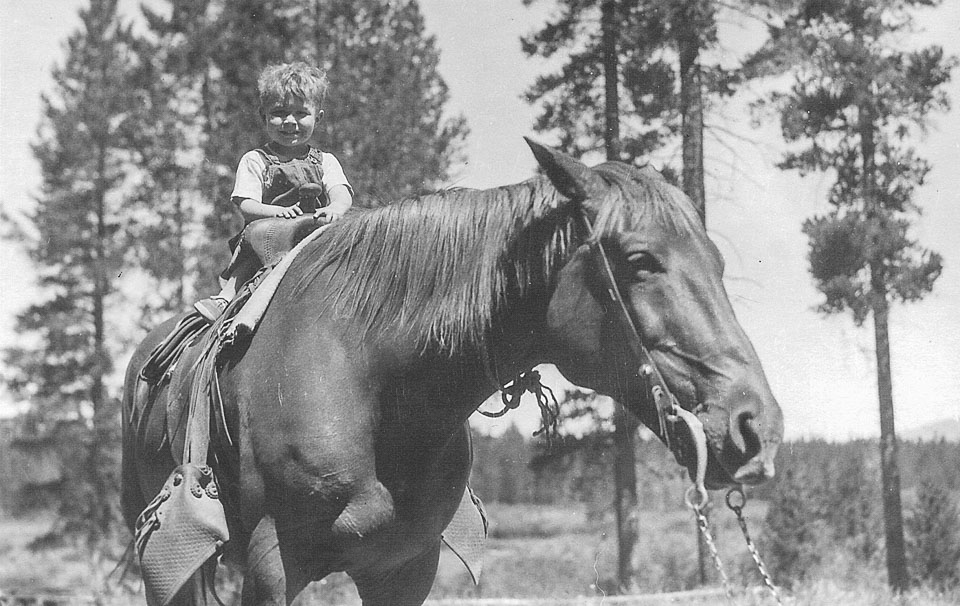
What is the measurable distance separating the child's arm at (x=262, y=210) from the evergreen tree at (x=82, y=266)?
74.2 ft

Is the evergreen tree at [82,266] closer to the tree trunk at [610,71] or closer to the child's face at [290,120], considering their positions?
the tree trunk at [610,71]

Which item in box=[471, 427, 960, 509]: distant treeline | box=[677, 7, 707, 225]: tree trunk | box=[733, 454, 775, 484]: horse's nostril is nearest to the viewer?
box=[733, 454, 775, 484]: horse's nostril

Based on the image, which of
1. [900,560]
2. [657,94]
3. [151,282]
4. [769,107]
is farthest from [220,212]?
[900,560]

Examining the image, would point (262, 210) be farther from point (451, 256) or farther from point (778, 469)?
point (778, 469)

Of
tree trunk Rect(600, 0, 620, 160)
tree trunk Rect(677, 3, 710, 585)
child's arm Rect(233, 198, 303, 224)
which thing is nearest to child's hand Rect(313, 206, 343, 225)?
child's arm Rect(233, 198, 303, 224)

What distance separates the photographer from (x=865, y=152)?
17.4 meters

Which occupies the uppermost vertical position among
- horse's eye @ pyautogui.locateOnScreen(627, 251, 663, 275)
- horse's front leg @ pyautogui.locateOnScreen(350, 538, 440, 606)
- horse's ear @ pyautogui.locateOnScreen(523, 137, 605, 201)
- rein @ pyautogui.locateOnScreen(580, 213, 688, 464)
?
horse's ear @ pyautogui.locateOnScreen(523, 137, 605, 201)

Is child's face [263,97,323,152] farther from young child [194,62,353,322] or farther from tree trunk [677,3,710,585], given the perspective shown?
tree trunk [677,3,710,585]

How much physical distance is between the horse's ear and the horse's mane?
7cm

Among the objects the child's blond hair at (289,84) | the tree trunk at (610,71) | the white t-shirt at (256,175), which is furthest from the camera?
the tree trunk at (610,71)

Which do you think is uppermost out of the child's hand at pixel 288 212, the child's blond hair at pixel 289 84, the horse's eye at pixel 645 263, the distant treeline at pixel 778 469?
the child's blond hair at pixel 289 84

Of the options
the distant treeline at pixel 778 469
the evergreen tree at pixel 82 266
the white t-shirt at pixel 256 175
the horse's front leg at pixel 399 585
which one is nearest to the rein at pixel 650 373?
the horse's front leg at pixel 399 585

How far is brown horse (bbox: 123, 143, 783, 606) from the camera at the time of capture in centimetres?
268

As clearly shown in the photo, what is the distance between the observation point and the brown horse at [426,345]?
8.79 ft
